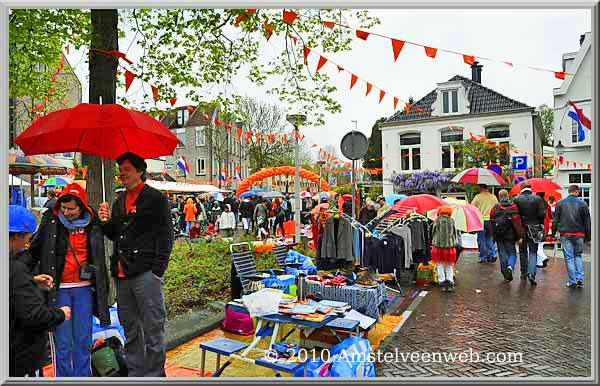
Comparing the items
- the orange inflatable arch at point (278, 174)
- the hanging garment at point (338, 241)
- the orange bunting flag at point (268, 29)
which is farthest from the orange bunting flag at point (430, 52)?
the orange inflatable arch at point (278, 174)

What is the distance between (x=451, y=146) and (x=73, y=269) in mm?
24072

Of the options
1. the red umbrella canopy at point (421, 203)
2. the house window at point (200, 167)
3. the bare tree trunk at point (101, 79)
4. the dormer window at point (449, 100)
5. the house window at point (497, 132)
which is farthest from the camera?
the house window at point (200, 167)

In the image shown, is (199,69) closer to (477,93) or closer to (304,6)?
(304,6)

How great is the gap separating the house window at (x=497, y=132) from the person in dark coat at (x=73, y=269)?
23108 millimetres

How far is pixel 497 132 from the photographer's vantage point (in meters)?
24.0

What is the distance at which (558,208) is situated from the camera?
8602 mm

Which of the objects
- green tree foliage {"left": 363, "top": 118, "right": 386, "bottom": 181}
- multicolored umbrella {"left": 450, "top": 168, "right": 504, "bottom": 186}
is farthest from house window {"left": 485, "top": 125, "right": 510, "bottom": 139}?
green tree foliage {"left": 363, "top": 118, "right": 386, "bottom": 181}

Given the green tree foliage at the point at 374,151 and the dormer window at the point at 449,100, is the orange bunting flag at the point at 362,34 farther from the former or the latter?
the green tree foliage at the point at 374,151

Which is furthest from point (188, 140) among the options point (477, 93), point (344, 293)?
point (344, 293)

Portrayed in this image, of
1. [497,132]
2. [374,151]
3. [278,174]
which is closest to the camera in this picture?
[278,174]

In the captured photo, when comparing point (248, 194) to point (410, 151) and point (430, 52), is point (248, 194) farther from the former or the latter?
point (430, 52)

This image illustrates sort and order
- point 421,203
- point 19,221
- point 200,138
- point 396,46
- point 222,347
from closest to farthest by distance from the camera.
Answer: point 19,221 < point 222,347 < point 396,46 < point 421,203 < point 200,138

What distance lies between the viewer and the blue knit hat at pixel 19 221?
3216mm

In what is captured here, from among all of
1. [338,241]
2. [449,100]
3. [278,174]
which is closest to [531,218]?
[338,241]
